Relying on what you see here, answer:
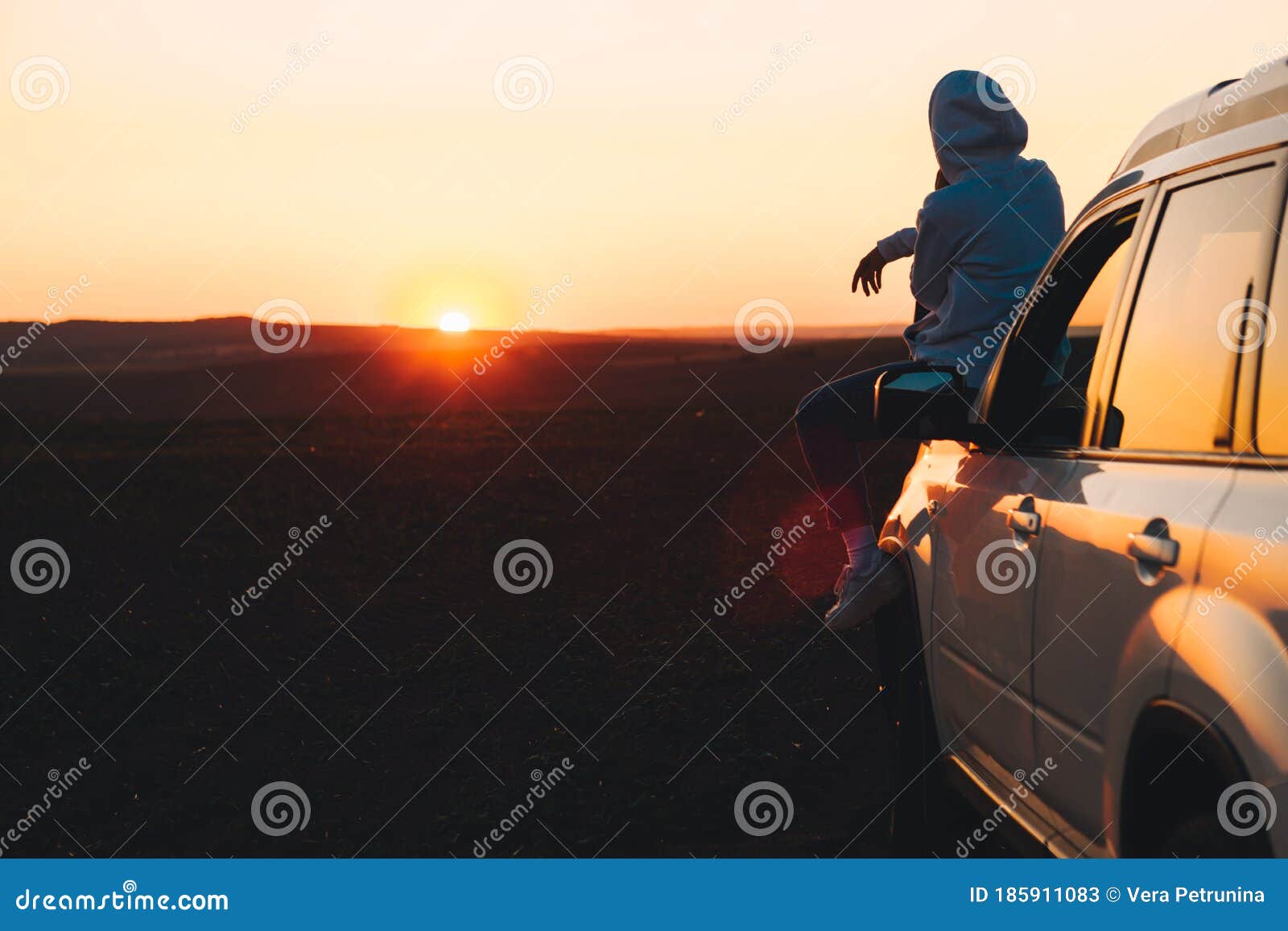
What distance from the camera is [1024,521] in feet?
11.3

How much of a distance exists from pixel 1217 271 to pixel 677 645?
613cm

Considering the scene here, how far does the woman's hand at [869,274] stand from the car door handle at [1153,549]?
10.1 ft

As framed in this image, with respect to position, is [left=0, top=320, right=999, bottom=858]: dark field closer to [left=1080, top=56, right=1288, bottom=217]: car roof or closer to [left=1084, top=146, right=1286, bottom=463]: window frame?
[left=1084, top=146, right=1286, bottom=463]: window frame

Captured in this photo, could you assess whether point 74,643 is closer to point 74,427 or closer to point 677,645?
point 677,645

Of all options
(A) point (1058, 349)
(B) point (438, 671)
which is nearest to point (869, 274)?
(A) point (1058, 349)

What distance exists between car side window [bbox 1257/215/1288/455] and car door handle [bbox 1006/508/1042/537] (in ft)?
2.95

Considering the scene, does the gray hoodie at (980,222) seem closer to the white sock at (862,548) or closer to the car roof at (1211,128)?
the white sock at (862,548)

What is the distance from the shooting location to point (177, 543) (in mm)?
14109

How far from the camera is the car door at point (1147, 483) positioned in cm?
258

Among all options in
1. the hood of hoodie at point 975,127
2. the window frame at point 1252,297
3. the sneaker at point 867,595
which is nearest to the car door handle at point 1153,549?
the window frame at point 1252,297

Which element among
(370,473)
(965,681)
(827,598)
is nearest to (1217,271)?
(965,681)

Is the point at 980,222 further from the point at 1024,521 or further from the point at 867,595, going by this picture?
the point at 1024,521

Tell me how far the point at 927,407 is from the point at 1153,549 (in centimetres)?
141

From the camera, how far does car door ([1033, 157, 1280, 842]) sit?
2.58 metres
